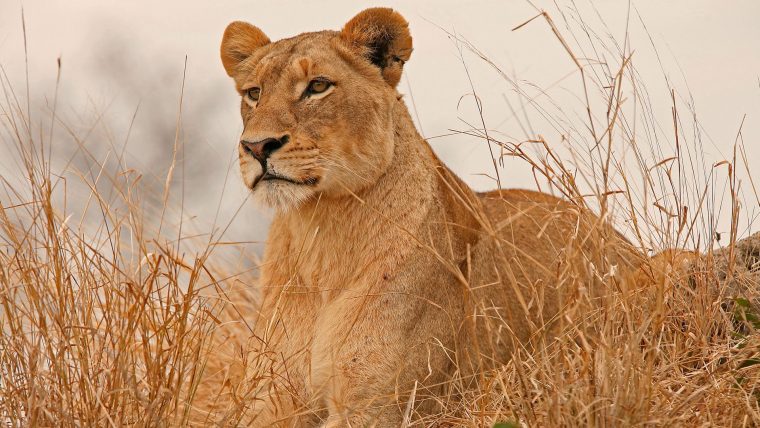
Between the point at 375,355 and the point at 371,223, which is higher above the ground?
the point at 371,223

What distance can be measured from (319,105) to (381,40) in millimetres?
→ 505

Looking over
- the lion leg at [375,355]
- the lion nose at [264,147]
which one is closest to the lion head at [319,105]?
the lion nose at [264,147]

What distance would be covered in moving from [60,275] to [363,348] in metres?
1.19

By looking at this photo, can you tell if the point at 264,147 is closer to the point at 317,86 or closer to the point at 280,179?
the point at 280,179

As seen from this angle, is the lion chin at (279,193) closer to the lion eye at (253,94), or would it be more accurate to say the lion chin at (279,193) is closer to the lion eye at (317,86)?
the lion eye at (317,86)

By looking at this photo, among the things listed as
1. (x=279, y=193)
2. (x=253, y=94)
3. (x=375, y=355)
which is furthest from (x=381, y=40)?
(x=375, y=355)

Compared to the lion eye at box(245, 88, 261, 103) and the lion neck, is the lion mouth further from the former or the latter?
the lion eye at box(245, 88, 261, 103)

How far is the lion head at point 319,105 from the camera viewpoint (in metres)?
4.25

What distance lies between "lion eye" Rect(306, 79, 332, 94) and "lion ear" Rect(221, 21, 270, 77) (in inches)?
23.6

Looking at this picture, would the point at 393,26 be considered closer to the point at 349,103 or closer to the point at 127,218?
the point at 349,103

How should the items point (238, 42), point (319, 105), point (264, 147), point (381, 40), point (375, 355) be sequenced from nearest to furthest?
point (264, 147)
point (375, 355)
point (319, 105)
point (381, 40)
point (238, 42)

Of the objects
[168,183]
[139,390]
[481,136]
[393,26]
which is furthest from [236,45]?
[139,390]

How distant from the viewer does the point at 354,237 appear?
4492mm

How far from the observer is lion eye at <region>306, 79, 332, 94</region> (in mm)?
4535
